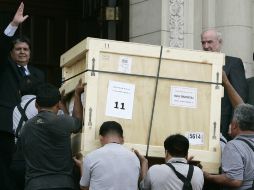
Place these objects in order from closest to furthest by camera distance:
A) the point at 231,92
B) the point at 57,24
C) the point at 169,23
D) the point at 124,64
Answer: the point at 124,64 → the point at 231,92 → the point at 169,23 → the point at 57,24

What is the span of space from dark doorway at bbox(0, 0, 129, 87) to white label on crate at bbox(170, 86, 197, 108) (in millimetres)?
3702

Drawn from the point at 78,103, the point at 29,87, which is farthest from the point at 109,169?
the point at 29,87

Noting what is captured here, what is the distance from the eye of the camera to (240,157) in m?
7.88

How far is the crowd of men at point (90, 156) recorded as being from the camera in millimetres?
Answer: 7539

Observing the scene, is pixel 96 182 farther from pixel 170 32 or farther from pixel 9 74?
pixel 170 32

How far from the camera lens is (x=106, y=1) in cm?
1180

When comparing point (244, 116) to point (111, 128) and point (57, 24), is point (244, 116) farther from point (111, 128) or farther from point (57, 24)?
point (57, 24)

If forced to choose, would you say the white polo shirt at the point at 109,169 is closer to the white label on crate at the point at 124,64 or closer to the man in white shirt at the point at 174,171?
the man in white shirt at the point at 174,171

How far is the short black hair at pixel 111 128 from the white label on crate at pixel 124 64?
583 millimetres

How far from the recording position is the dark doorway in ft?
38.8

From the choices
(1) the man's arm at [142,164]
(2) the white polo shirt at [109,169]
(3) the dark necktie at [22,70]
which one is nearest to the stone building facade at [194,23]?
(3) the dark necktie at [22,70]

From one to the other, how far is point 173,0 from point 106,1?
1.12 m

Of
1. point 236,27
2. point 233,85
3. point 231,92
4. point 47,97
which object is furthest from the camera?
point 236,27

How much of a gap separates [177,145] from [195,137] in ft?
1.72
